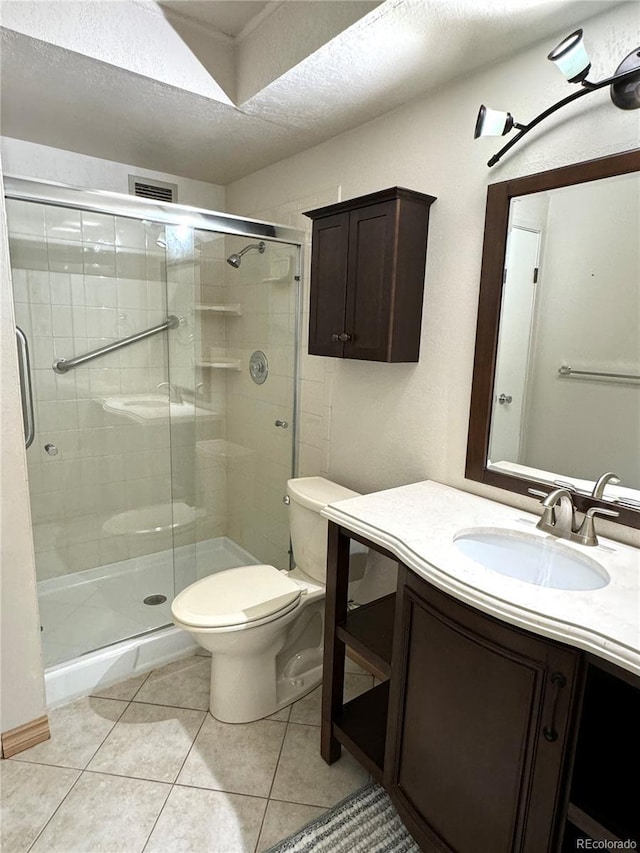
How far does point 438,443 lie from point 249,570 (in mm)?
924

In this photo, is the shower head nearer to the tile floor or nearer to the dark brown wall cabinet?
the dark brown wall cabinet

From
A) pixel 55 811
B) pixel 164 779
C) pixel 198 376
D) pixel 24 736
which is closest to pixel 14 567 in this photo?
pixel 24 736

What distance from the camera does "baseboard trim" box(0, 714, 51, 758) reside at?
1635mm

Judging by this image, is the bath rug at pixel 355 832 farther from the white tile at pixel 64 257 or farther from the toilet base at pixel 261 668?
the white tile at pixel 64 257

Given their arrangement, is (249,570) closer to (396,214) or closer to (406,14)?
(396,214)

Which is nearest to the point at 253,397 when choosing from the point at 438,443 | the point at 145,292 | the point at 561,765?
the point at 145,292

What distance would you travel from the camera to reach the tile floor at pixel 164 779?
138 cm

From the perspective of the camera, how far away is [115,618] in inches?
87.6

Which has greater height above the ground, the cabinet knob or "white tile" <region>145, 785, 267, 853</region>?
the cabinet knob

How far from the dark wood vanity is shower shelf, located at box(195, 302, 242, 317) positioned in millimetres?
1787

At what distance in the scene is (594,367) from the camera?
135 cm

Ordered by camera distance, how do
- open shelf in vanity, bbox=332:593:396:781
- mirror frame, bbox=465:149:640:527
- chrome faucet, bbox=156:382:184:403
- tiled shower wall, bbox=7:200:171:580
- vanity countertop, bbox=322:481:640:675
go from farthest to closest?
1. chrome faucet, bbox=156:382:184:403
2. tiled shower wall, bbox=7:200:171:580
3. open shelf in vanity, bbox=332:593:396:781
4. mirror frame, bbox=465:149:640:527
5. vanity countertop, bbox=322:481:640:675

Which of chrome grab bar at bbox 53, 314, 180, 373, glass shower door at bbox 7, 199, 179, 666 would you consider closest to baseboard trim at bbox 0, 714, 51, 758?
glass shower door at bbox 7, 199, 179, 666

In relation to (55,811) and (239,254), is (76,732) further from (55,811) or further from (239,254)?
(239,254)
